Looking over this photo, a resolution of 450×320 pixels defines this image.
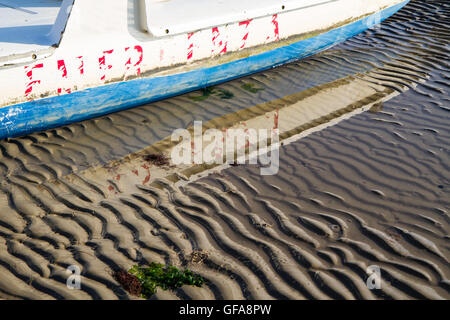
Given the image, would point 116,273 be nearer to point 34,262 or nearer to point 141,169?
point 34,262

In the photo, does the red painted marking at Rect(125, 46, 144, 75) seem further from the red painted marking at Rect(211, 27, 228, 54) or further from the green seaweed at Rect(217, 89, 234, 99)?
the green seaweed at Rect(217, 89, 234, 99)

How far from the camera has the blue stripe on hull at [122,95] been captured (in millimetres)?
5730

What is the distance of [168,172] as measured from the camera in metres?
5.37

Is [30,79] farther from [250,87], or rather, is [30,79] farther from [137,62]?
[250,87]

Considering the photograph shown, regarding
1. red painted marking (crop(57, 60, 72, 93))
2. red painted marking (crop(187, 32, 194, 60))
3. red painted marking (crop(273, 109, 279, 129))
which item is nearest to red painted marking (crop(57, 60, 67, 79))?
red painted marking (crop(57, 60, 72, 93))

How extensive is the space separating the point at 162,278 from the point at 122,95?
3161 millimetres

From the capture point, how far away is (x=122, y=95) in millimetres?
6406

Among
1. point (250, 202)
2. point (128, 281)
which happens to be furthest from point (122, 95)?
point (128, 281)

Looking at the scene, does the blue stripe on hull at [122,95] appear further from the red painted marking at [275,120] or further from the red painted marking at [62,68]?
the red painted marking at [275,120]

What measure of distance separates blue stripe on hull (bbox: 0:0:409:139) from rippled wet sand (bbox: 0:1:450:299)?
0.15 metres

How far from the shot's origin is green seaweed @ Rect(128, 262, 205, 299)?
381cm

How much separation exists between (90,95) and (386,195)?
3.59 metres

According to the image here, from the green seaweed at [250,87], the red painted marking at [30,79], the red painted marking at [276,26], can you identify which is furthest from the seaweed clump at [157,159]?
the red painted marking at [276,26]
